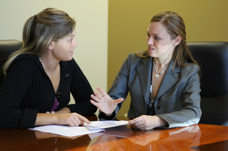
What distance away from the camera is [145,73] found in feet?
7.36

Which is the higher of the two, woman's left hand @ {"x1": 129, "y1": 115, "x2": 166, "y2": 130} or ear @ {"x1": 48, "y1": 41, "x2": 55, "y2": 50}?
ear @ {"x1": 48, "y1": 41, "x2": 55, "y2": 50}

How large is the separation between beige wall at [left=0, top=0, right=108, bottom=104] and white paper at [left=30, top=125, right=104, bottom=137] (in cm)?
153

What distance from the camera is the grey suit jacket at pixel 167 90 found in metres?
1.90

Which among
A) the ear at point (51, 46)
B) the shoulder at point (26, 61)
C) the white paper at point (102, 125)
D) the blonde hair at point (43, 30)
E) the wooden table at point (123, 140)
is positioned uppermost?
the blonde hair at point (43, 30)

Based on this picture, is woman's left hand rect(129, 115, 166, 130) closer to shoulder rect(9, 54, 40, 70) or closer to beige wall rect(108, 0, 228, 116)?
shoulder rect(9, 54, 40, 70)

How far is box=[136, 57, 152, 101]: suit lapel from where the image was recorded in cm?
218

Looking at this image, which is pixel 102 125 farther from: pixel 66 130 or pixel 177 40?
pixel 177 40

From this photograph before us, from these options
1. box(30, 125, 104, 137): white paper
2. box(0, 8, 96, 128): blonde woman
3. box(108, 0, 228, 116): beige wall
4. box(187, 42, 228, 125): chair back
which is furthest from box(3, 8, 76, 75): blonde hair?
box(108, 0, 228, 116): beige wall

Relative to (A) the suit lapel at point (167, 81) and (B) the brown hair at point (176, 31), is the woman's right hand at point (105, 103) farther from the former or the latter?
(B) the brown hair at point (176, 31)

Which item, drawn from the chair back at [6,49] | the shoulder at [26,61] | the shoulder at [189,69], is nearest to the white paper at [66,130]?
the shoulder at [26,61]

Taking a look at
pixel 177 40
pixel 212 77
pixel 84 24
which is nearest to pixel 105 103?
A: pixel 177 40

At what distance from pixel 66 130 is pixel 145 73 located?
0.83 meters

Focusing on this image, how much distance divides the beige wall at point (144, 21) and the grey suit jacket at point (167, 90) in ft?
4.92

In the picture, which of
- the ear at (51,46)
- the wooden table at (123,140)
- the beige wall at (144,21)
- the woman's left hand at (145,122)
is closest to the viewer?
the wooden table at (123,140)
